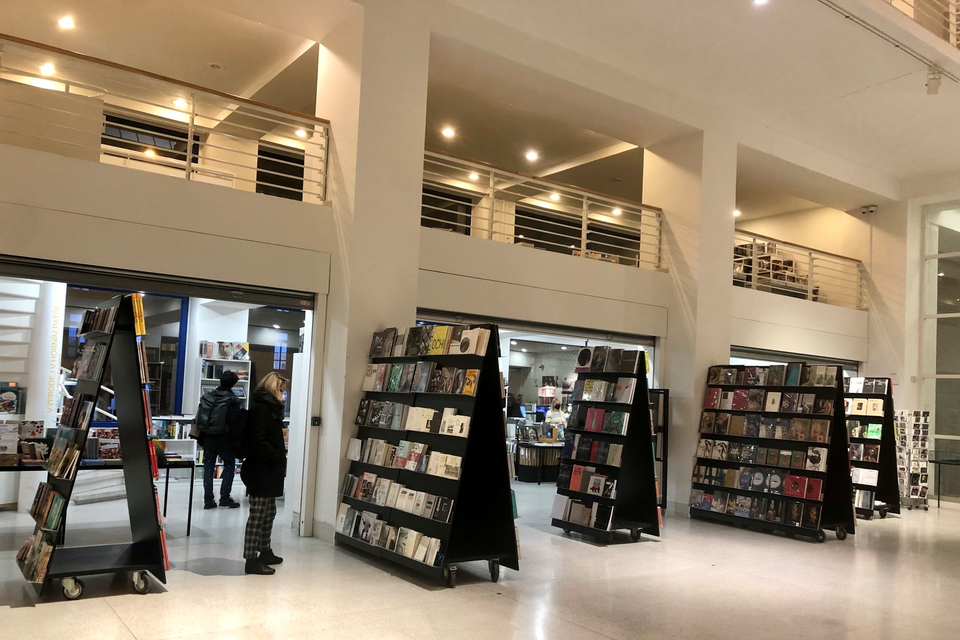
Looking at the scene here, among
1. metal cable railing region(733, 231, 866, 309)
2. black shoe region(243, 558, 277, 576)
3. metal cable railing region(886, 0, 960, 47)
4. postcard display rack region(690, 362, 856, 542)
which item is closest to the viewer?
black shoe region(243, 558, 277, 576)

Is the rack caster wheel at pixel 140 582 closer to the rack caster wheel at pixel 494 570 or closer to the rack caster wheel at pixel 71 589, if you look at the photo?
the rack caster wheel at pixel 71 589

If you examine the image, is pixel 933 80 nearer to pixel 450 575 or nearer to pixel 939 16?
pixel 939 16

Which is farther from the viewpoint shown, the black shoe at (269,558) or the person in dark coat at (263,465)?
the black shoe at (269,558)

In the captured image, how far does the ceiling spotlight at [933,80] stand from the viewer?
8.91 metres

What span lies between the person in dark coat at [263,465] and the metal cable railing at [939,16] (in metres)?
8.50

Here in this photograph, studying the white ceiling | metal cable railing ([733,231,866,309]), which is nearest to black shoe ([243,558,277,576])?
the white ceiling

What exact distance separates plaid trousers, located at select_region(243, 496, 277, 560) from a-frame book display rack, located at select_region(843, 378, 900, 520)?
7.98 metres

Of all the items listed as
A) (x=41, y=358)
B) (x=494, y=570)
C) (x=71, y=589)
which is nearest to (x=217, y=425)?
(x=41, y=358)

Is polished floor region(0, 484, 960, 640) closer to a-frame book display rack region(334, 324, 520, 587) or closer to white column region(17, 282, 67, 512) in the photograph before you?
a-frame book display rack region(334, 324, 520, 587)

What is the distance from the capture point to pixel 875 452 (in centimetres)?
1027

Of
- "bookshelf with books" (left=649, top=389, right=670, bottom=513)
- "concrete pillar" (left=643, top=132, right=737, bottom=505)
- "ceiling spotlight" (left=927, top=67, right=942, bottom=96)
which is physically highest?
"ceiling spotlight" (left=927, top=67, right=942, bottom=96)

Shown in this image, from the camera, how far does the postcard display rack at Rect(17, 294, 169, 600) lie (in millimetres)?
4855

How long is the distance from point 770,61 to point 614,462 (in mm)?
5050

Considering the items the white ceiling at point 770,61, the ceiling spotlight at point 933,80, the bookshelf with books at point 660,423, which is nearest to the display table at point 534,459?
the bookshelf with books at point 660,423
